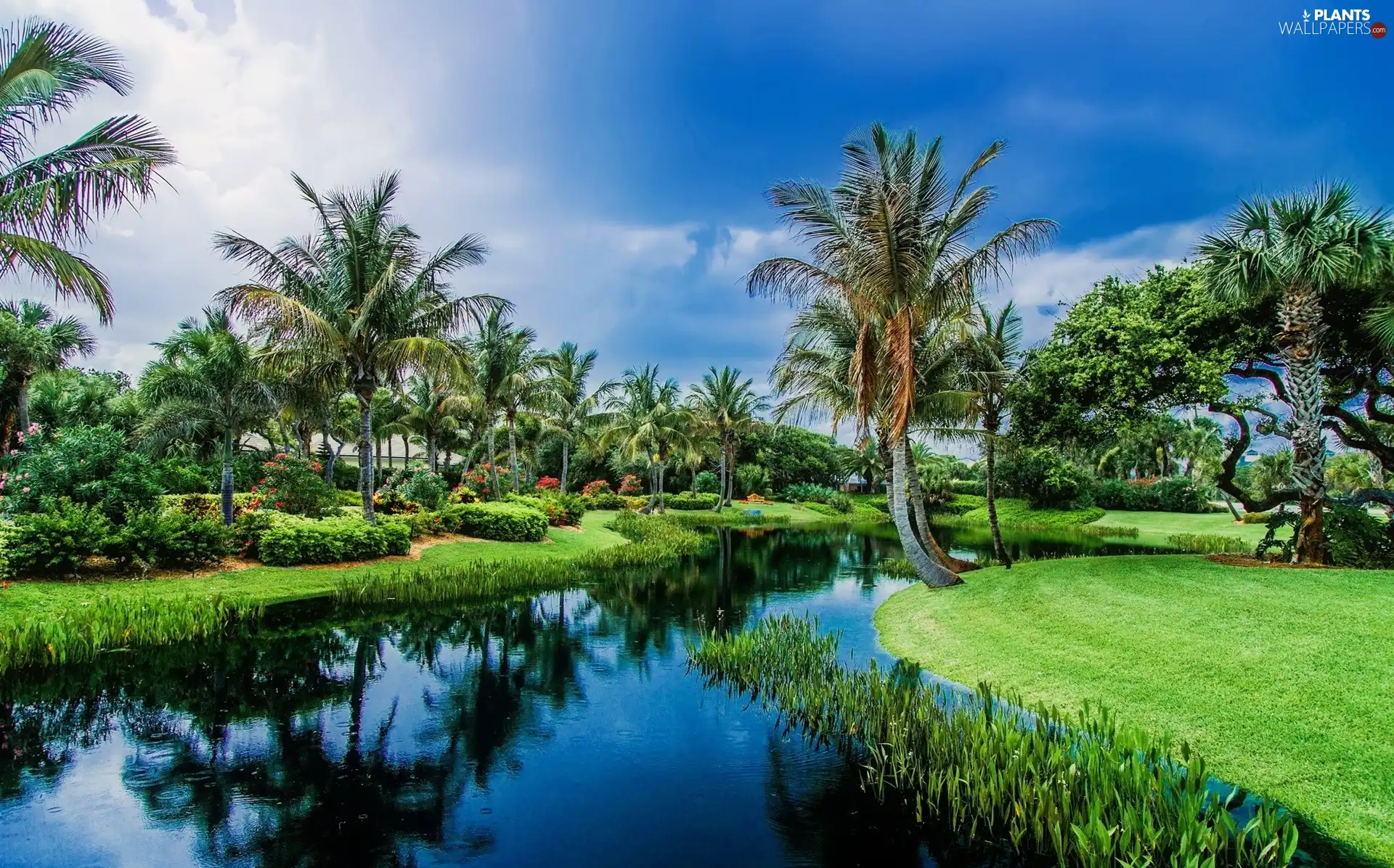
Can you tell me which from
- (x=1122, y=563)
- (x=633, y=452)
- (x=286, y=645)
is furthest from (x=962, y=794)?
(x=633, y=452)

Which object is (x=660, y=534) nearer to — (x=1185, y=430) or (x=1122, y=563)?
(x=1122, y=563)

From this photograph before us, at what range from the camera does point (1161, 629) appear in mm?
9203

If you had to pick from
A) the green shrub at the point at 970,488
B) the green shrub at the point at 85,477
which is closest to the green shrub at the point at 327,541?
the green shrub at the point at 85,477

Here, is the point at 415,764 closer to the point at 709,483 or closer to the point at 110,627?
the point at 110,627

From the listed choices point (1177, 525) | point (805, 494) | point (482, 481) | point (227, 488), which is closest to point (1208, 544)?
point (1177, 525)

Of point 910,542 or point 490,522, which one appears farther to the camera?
point 490,522

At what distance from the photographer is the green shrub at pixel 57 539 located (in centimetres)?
1177

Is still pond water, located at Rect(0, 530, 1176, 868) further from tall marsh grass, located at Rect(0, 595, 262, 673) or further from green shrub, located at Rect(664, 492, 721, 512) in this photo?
green shrub, located at Rect(664, 492, 721, 512)

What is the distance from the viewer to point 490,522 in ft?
73.2

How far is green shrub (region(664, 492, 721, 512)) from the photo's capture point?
4603 centimetres

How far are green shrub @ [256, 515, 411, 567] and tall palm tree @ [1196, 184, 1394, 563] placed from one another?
69.6 ft

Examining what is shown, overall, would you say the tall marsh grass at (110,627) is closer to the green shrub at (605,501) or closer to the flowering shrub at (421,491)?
the flowering shrub at (421,491)

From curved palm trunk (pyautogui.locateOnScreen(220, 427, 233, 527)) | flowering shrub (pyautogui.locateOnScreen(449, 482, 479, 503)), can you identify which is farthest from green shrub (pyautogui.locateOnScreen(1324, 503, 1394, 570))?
curved palm trunk (pyautogui.locateOnScreen(220, 427, 233, 527))

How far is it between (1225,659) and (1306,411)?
9.33 meters
